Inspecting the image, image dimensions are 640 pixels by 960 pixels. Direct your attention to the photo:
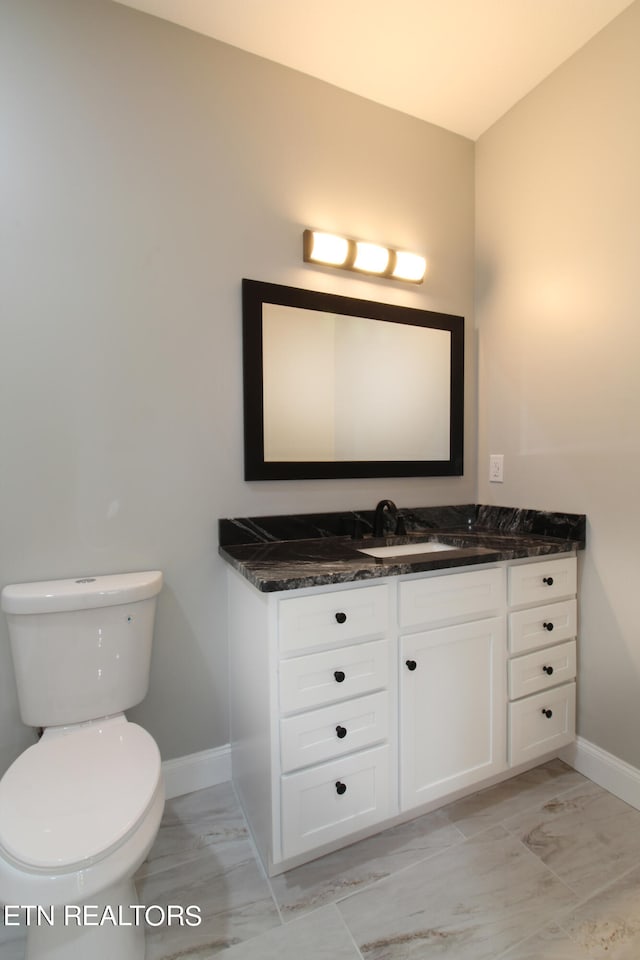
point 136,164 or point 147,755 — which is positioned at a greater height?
point 136,164

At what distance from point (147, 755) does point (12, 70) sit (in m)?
1.97

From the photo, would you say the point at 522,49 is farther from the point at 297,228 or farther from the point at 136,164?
the point at 136,164

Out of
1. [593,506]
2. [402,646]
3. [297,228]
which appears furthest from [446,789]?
[297,228]

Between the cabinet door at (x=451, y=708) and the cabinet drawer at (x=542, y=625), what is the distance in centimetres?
7

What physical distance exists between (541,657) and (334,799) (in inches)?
34.9

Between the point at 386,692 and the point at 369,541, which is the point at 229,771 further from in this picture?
the point at 369,541

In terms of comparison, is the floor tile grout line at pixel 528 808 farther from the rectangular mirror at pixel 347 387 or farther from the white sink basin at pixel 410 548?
the rectangular mirror at pixel 347 387

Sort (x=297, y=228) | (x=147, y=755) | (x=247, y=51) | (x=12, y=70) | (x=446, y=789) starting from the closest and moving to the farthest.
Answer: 1. (x=147, y=755)
2. (x=12, y=70)
3. (x=446, y=789)
4. (x=247, y=51)
5. (x=297, y=228)

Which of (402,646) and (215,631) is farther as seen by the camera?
(215,631)

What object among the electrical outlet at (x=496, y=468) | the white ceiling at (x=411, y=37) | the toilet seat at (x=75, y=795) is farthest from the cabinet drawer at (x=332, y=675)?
the white ceiling at (x=411, y=37)

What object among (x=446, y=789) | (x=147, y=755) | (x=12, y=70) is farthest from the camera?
(x=446, y=789)

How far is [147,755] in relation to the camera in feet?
3.70

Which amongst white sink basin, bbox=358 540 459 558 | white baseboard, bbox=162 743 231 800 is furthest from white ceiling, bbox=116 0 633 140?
white baseboard, bbox=162 743 231 800

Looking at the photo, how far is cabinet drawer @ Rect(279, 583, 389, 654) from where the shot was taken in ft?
3.92
